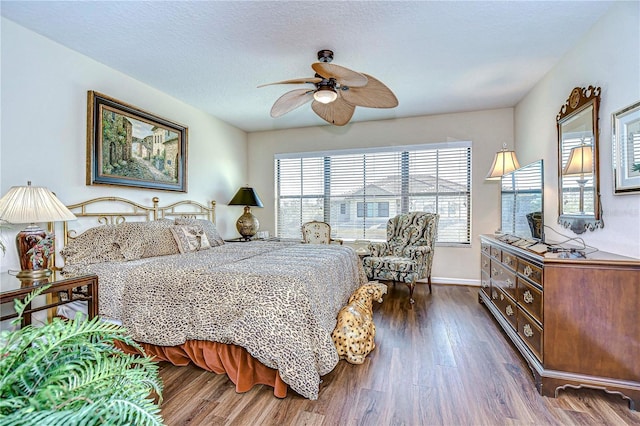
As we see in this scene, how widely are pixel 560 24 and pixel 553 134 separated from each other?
1108 mm

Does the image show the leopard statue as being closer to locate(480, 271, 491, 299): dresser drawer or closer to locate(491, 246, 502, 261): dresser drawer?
locate(491, 246, 502, 261): dresser drawer

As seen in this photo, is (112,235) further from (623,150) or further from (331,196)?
(623,150)

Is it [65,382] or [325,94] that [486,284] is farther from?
[65,382]

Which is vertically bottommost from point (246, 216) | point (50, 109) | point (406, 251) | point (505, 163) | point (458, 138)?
point (406, 251)

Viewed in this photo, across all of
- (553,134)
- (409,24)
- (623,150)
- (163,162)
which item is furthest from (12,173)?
(553,134)

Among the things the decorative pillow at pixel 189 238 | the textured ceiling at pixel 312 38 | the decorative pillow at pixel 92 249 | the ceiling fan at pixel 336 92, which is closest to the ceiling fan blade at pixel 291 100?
the ceiling fan at pixel 336 92

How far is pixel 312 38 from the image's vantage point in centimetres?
258

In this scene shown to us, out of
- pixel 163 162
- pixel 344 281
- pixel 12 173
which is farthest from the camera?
pixel 163 162

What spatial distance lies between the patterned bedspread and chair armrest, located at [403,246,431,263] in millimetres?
1668

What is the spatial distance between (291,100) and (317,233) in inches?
102

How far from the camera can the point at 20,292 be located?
182cm

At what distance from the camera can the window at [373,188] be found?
15.3ft

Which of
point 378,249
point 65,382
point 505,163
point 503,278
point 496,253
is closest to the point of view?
point 65,382

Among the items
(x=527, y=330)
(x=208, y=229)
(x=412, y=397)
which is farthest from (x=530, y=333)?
(x=208, y=229)
